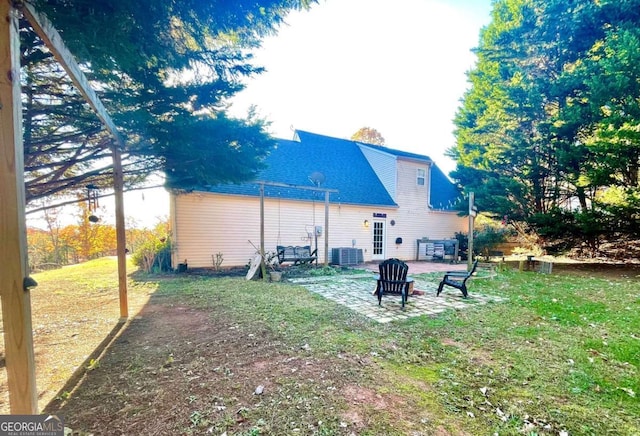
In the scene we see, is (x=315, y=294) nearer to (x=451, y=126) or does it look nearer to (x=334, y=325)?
(x=334, y=325)

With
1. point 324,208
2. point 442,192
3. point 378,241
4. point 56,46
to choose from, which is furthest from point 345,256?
point 56,46

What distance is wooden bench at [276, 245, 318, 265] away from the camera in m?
10.4

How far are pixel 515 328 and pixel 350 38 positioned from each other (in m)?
6.34

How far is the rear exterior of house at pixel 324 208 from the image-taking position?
1038 cm

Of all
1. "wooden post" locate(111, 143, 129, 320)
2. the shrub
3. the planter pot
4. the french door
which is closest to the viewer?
"wooden post" locate(111, 143, 129, 320)

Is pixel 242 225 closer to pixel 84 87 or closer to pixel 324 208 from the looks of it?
pixel 324 208

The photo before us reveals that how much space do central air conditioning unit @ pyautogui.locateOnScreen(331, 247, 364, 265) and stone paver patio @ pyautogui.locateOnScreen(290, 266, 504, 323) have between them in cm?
368

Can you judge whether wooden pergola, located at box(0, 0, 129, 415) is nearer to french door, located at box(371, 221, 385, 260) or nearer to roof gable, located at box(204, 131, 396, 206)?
roof gable, located at box(204, 131, 396, 206)

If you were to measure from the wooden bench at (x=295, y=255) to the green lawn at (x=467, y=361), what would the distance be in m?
3.91

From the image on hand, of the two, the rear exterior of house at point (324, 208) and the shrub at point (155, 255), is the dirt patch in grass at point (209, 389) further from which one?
the shrub at point (155, 255)

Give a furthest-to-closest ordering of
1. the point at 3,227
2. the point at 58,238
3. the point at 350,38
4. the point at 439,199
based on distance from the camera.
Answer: the point at 439,199 → the point at 58,238 → the point at 350,38 → the point at 3,227

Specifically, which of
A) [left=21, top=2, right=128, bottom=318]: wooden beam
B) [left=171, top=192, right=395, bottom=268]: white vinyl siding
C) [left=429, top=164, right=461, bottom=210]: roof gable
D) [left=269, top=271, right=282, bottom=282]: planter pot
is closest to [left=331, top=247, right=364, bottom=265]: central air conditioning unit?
[left=171, top=192, right=395, bottom=268]: white vinyl siding

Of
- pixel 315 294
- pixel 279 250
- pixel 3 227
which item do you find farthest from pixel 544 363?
pixel 279 250

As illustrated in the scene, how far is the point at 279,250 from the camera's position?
34.4 feet
